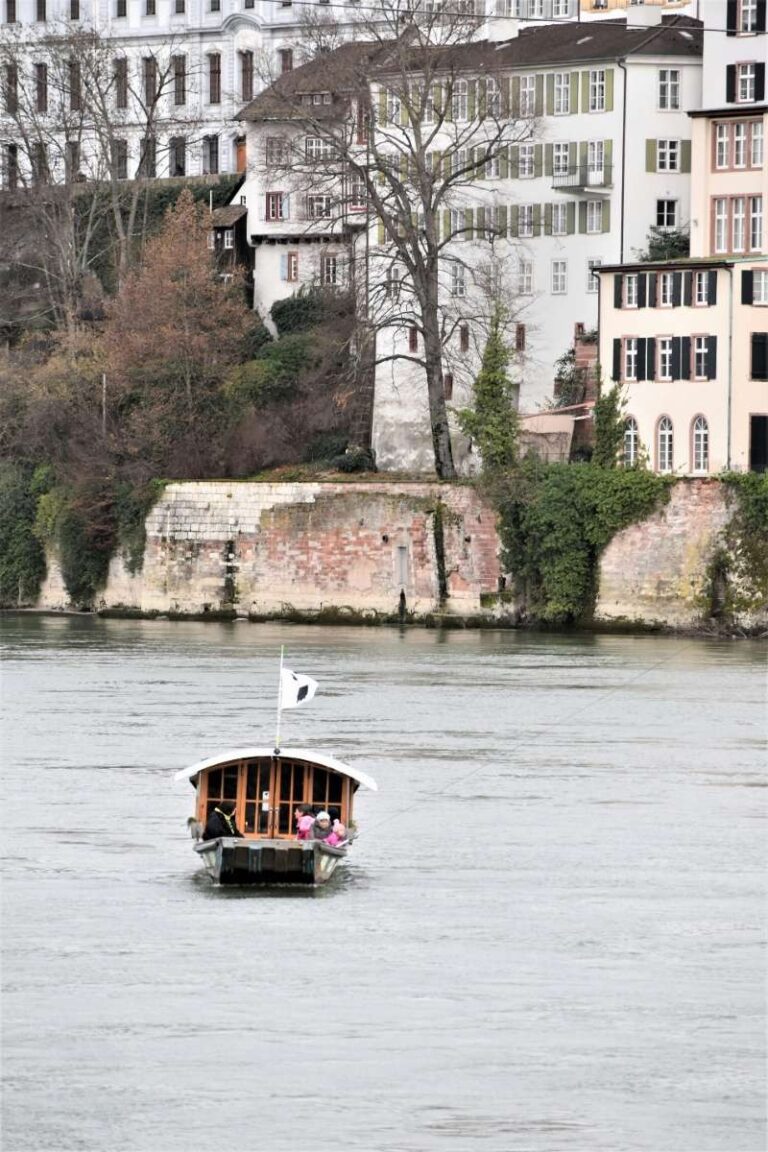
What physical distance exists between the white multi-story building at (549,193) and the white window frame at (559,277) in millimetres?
29

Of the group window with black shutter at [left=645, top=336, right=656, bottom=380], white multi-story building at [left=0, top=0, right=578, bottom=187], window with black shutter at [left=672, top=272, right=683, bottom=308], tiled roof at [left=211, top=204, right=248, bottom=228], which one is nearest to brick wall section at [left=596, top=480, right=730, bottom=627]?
window with black shutter at [left=645, top=336, right=656, bottom=380]

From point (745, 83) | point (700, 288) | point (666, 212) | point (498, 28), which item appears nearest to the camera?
point (700, 288)

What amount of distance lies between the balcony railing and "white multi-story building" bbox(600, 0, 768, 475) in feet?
13.3

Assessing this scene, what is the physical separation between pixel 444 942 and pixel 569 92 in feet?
167

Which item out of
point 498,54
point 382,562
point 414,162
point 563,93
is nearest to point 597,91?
point 563,93

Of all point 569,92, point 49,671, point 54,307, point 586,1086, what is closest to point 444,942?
point 586,1086

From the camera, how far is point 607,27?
80.9 meters

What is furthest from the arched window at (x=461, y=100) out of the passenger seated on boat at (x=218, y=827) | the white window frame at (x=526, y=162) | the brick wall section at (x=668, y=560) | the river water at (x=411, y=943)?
the passenger seated on boat at (x=218, y=827)

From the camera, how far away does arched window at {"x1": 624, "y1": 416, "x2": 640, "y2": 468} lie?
6975 cm

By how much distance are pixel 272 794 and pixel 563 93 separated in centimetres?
4733

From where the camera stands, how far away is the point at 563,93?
7850 cm

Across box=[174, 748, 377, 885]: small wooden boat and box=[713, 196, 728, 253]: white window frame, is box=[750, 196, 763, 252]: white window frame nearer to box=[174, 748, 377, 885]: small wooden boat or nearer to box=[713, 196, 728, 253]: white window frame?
box=[713, 196, 728, 253]: white window frame

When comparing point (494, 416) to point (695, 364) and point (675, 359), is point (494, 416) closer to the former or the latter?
point (675, 359)

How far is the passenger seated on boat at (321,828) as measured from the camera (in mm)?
33875
